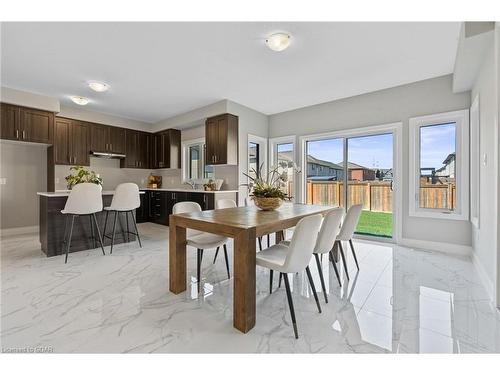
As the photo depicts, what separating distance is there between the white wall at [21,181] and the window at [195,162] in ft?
9.70

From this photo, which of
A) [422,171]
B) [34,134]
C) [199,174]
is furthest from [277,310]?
[34,134]

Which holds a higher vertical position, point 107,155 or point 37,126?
point 37,126

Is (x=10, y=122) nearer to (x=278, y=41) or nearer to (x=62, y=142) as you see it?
(x=62, y=142)

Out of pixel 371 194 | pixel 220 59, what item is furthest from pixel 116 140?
pixel 371 194

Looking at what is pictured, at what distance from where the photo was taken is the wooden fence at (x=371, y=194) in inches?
146

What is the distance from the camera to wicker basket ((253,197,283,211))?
2.60 metres

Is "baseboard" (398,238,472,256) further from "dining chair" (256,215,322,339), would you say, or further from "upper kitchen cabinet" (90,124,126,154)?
"upper kitchen cabinet" (90,124,126,154)

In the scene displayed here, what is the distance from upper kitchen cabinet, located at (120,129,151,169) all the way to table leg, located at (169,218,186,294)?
15.2ft

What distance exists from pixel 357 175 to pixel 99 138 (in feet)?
18.6

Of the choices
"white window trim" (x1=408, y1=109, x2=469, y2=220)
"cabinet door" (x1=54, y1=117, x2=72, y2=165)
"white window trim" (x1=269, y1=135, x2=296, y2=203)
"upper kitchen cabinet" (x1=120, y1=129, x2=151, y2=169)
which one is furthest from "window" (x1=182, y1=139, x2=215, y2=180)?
"white window trim" (x1=408, y1=109, x2=469, y2=220)

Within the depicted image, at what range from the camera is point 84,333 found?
1658 millimetres

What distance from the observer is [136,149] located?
6246mm
